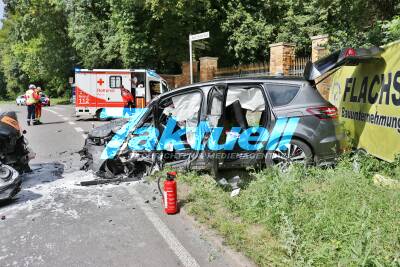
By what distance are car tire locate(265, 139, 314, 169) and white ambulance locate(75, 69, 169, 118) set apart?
14.1 meters

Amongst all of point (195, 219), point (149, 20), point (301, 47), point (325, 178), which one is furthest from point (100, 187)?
point (149, 20)

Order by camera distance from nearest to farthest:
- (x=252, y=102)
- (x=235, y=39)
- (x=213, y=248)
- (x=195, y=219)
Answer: (x=213, y=248) < (x=195, y=219) < (x=252, y=102) < (x=235, y=39)

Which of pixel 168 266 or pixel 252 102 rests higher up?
pixel 252 102

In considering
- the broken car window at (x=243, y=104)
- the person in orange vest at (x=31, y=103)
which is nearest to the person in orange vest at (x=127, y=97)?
the person in orange vest at (x=31, y=103)

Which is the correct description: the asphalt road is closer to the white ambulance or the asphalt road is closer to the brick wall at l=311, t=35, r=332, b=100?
the brick wall at l=311, t=35, r=332, b=100

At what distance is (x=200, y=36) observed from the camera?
510 inches

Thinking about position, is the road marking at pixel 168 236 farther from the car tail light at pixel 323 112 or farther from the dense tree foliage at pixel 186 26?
the dense tree foliage at pixel 186 26

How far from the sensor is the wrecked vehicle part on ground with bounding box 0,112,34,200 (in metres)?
5.75

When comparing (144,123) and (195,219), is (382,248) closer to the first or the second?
(195,219)

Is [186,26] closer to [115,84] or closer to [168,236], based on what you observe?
[115,84]

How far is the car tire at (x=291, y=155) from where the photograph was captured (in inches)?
254

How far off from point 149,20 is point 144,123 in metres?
18.4

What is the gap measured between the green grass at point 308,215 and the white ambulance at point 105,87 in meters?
14.4

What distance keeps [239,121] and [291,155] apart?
3.49 ft
